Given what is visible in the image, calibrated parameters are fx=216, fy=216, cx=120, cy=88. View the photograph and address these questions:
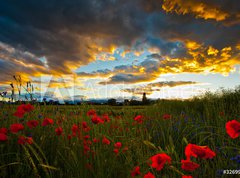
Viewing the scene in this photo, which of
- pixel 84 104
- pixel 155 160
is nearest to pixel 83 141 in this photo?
pixel 84 104

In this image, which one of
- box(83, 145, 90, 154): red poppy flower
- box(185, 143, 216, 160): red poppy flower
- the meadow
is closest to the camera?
box(185, 143, 216, 160): red poppy flower

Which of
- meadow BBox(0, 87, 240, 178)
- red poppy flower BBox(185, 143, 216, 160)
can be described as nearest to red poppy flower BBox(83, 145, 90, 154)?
meadow BBox(0, 87, 240, 178)

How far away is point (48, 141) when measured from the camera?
10.7ft

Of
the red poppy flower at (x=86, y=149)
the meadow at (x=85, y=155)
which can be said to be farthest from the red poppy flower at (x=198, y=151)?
the red poppy flower at (x=86, y=149)

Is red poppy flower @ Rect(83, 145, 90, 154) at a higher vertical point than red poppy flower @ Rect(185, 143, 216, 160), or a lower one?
lower

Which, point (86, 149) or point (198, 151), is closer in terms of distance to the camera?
point (198, 151)

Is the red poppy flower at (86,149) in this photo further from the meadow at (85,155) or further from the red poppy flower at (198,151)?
the red poppy flower at (198,151)

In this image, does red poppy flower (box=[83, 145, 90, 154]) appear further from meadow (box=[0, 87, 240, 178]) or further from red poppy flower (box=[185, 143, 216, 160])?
red poppy flower (box=[185, 143, 216, 160])

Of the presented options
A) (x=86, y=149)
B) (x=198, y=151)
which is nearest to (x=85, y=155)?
(x=86, y=149)

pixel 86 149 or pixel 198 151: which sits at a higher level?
pixel 198 151

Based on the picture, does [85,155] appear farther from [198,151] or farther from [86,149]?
[198,151]

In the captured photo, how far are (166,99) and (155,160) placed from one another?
10.9 metres

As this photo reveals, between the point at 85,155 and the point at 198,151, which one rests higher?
the point at 198,151

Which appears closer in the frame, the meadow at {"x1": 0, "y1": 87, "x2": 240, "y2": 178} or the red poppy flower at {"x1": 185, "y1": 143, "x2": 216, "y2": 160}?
the red poppy flower at {"x1": 185, "y1": 143, "x2": 216, "y2": 160}
